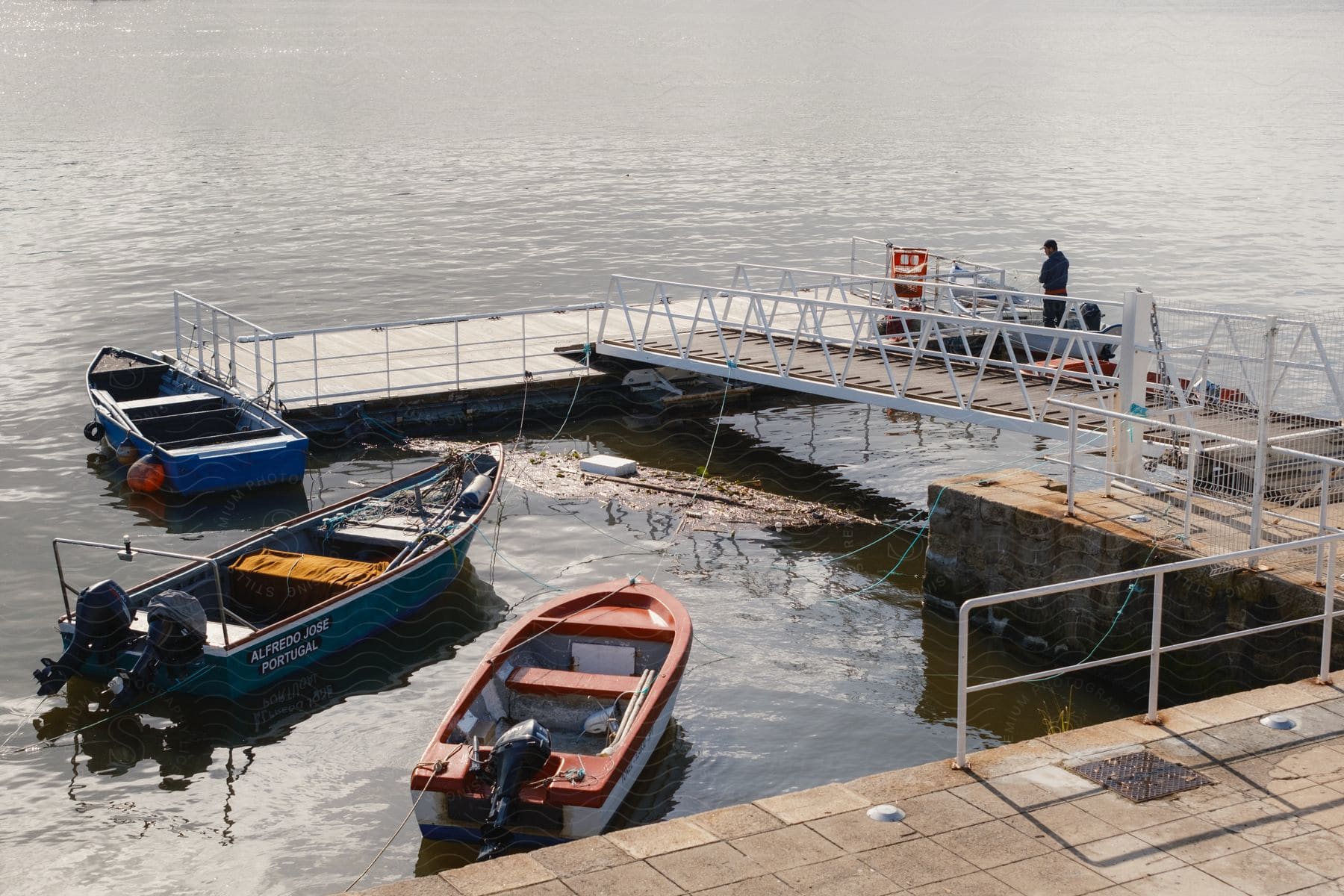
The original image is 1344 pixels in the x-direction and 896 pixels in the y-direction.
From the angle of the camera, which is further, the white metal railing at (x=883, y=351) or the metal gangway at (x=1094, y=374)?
the white metal railing at (x=883, y=351)

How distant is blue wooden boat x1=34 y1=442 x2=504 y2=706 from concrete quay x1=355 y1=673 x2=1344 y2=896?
668 centimetres

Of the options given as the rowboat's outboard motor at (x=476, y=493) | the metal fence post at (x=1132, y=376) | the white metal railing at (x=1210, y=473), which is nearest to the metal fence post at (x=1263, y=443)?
the white metal railing at (x=1210, y=473)

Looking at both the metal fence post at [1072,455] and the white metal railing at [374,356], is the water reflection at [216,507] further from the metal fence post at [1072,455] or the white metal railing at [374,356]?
the metal fence post at [1072,455]

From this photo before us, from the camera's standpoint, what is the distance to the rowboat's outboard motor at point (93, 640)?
1313 centimetres

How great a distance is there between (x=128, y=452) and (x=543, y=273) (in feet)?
65.2

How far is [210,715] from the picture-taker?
44.7ft

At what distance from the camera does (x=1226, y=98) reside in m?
98.0

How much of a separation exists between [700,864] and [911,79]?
373 feet

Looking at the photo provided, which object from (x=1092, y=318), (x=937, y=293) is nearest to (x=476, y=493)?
(x=937, y=293)

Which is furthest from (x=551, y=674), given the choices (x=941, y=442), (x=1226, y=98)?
(x=1226, y=98)

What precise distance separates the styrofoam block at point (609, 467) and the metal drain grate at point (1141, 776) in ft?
41.0

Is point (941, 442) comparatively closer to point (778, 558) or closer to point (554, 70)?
point (778, 558)

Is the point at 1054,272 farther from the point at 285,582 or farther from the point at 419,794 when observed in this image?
the point at 419,794

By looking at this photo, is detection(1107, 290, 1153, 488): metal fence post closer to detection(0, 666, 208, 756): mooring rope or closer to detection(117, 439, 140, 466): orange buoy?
detection(0, 666, 208, 756): mooring rope
